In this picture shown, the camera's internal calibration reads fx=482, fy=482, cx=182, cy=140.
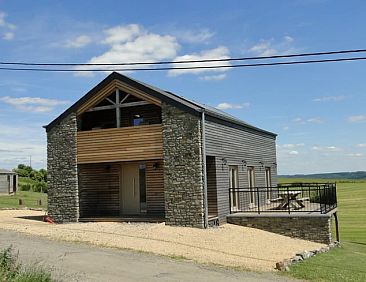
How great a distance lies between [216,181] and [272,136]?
10590 mm

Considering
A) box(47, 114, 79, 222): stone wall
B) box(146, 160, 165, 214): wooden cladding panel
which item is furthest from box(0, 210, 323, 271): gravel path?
box(146, 160, 165, 214): wooden cladding panel

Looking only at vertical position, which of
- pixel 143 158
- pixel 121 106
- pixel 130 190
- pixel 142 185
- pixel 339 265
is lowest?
pixel 339 265

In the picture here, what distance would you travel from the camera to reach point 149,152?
758 inches

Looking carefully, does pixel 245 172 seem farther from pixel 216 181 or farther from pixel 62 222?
pixel 62 222

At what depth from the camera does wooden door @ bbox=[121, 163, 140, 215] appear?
2144 cm

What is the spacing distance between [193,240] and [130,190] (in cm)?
665

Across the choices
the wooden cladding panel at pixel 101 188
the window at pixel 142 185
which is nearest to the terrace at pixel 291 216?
the window at pixel 142 185

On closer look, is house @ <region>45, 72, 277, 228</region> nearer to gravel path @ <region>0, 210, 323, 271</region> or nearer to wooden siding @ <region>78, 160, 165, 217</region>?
wooden siding @ <region>78, 160, 165, 217</region>

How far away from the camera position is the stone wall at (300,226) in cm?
1814

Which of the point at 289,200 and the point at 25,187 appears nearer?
the point at 289,200

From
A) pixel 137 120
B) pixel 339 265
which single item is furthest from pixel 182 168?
pixel 339 265

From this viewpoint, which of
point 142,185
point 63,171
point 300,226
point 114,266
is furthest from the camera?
point 142,185

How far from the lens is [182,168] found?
727 inches

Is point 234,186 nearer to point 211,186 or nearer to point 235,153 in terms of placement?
point 235,153
